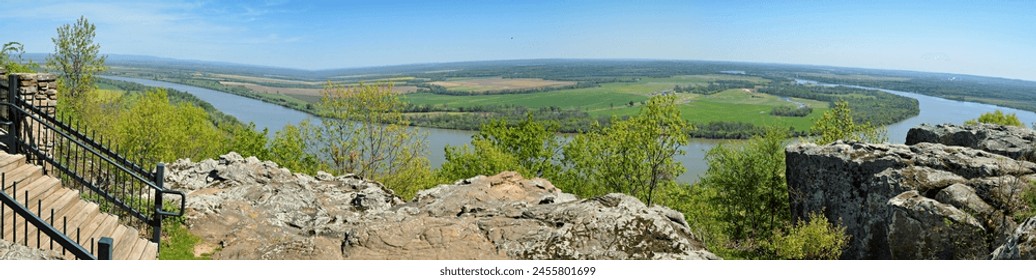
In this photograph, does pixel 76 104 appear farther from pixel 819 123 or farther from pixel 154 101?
pixel 819 123

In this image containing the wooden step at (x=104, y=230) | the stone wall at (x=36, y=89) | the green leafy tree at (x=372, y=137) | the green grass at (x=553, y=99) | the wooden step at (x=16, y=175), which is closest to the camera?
the wooden step at (x=104, y=230)

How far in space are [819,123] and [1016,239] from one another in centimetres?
2843

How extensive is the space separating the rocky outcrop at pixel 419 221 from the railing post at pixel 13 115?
10.8 feet

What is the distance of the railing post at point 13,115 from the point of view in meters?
10.1

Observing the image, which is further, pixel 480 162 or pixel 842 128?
pixel 842 128

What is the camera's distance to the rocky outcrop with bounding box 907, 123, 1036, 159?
57.2 ft

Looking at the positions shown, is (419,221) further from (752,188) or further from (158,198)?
(752,188)

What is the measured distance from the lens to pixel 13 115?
10.7m

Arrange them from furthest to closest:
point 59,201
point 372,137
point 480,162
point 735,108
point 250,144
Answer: point 735,108, point 250,144, point 480,162, point 372,137, point 59,201

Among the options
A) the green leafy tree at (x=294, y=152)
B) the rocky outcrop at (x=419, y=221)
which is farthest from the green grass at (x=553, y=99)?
the rocky outcrop at (x=419, y=221)

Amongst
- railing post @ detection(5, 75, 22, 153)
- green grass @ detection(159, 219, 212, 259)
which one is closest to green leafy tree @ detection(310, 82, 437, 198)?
green grass @ detection(159, 219, 212, 259)

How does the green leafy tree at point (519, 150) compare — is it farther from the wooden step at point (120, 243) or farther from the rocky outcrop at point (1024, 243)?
the rocky outcrop at point (1024, 243)

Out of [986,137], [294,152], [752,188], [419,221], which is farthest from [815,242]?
[294,152]

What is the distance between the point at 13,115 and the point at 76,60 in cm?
2775
